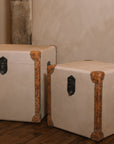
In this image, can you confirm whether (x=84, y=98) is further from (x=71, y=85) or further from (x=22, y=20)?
(x=22, y=20)

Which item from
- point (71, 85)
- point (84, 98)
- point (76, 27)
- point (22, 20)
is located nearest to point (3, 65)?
point (71, 85)

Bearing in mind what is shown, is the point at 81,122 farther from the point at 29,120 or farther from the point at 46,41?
the point at 46,41

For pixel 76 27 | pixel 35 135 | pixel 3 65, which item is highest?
pixel 76 27

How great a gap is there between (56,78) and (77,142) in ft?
1.39

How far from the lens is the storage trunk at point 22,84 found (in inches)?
74.3

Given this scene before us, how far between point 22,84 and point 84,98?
1.56 ft

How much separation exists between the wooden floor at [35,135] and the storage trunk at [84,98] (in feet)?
0.15

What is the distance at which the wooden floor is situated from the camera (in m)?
1.67

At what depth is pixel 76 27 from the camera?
7.63 ft

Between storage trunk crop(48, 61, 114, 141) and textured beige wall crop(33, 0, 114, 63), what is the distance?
407 mm

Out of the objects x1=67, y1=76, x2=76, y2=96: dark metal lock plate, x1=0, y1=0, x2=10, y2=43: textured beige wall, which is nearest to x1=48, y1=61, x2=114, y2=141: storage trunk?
x1=67, y1=76, x2=76, y2=96: dark metal lock plate

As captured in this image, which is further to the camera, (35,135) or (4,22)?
(4,22)

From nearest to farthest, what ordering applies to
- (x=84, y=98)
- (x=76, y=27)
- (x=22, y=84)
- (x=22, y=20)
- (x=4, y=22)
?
(x=84, y=98) → (x=22, y=84) → (x=76, y=27) → (x=22, y=20) → (x=4, y=22)

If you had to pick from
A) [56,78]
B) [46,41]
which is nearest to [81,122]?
[56,78]
